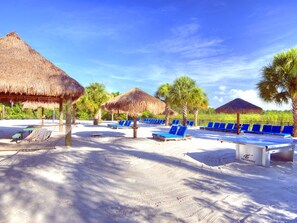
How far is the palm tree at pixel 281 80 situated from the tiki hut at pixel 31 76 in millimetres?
12748

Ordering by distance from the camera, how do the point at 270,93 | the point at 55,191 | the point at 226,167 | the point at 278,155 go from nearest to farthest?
the point at 55,191 → the point at 226,167 → the point at 278,155 → the point at 270,93

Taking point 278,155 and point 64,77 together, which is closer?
point 278,155

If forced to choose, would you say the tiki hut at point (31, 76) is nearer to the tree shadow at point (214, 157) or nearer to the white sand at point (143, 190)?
the white sand at point (143, 190)

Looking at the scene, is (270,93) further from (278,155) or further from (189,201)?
(189,201)

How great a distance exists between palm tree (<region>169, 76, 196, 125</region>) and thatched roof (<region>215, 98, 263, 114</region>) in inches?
288

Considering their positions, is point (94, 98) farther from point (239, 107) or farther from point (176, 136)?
point (176, 136)

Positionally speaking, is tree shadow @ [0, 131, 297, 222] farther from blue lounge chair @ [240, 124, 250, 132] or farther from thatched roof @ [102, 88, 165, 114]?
blue lounge chair @ [240, 124, 250, 132]

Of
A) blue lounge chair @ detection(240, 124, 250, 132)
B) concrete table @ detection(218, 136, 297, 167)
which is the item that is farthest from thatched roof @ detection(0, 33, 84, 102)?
blue lounge chair @ detection(240, 124, 250, 132)

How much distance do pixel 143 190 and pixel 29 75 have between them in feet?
23.1

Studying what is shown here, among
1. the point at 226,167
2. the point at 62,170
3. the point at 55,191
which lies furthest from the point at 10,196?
the point at 226,167

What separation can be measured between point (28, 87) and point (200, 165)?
22.4ft

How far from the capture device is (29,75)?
9164 mm

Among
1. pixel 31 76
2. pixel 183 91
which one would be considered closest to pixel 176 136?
pixel 31 76

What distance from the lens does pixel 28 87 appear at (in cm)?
888
